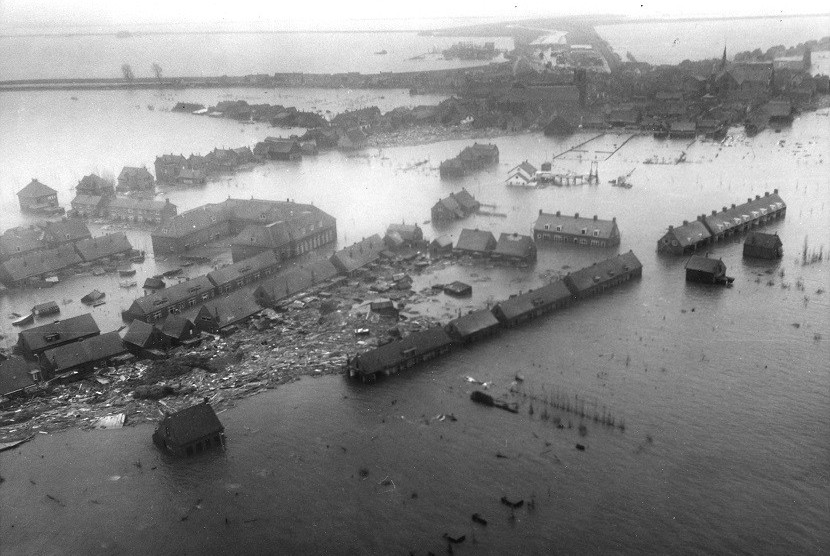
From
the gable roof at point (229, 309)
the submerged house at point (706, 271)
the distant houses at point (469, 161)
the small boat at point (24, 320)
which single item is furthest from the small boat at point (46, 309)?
the distant houses at point (469, 161)

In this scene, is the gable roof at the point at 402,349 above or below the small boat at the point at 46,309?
below

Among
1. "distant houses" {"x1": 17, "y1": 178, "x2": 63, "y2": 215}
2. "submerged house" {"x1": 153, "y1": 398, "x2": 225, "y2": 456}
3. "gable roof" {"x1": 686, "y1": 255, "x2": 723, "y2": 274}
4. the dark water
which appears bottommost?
the dark water

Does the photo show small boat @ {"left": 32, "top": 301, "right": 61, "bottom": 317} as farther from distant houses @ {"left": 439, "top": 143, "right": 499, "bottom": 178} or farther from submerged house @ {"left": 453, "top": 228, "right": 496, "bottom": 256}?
distant houses @ {"left": 439, "top": 143, "right": 499, "bottom": 178}

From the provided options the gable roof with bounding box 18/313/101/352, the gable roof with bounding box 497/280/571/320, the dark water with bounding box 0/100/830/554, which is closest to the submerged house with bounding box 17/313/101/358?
the gable roof with bounding box 18/313/101/352

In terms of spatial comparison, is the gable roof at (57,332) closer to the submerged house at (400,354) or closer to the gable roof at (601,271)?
the submerged house at (400,354)

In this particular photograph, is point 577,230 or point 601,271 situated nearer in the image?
point 601,271

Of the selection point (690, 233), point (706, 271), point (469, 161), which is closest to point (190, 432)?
point (706, 271)

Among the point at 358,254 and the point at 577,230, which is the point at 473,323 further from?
the point at 577,230
